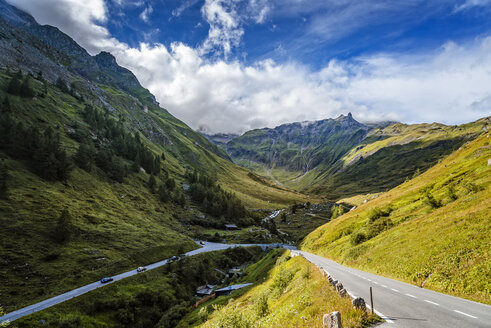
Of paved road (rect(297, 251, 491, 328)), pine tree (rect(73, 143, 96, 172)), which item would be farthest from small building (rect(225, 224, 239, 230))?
paved road (rect(297, 251, 491, 328))

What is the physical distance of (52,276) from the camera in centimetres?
4897

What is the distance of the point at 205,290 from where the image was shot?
223 ft

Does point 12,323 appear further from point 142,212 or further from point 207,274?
point 142,212

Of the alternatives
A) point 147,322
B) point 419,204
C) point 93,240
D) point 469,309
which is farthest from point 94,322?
point 419,204

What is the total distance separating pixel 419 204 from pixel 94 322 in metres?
75.4

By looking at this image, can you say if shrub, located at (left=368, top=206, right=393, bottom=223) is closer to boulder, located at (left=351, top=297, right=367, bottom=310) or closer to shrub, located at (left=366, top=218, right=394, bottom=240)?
shrub, located at (left=366, top=218, right=394, bottom=240)

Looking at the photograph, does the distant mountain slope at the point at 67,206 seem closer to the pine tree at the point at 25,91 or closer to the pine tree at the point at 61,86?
the pine tree at the point at 25,91

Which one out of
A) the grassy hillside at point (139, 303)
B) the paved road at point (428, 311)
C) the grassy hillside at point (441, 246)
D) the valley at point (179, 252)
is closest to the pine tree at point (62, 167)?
the valley at point (179, 252)

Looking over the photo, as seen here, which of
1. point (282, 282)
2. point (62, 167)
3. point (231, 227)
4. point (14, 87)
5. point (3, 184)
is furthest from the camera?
point (231, 227)

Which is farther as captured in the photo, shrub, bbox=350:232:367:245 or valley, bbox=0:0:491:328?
shrub, bbox=350:232:367:245

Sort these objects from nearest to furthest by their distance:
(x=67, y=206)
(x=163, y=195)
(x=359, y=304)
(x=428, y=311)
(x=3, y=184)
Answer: (x=359, y=304)
(x=428, y=311)
(x=3, y=184)
(x=67, y=206)
(x=163, y=195)

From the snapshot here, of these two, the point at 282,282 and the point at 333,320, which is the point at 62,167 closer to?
the point at 282,282

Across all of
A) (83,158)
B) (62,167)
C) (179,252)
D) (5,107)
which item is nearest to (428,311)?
(179,252)

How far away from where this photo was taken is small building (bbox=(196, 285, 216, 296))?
2611 inches
